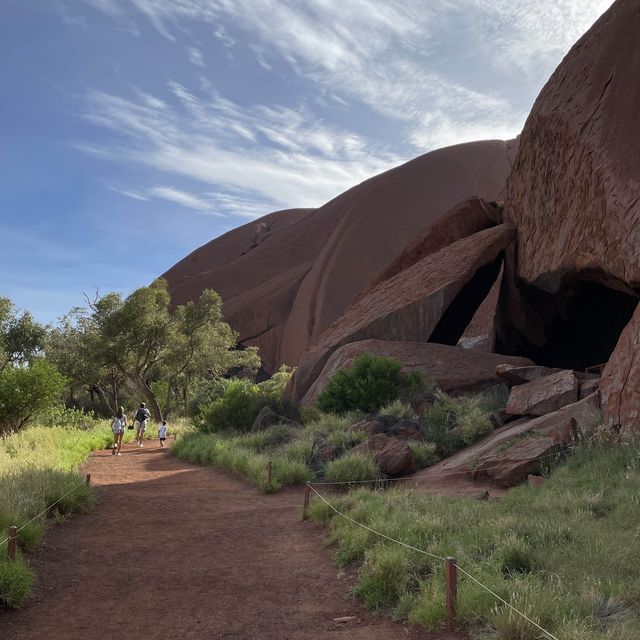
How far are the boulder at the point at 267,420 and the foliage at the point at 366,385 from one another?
49.1 inches

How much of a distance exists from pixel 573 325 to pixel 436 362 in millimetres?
5023

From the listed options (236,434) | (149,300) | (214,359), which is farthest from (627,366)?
(214,359)

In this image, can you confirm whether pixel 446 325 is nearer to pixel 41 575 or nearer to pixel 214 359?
pixel 41 575

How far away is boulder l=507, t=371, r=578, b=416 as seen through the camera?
1189cm

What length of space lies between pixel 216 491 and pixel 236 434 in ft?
21.2

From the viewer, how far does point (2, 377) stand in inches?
814

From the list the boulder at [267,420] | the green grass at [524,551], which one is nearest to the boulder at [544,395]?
the green grass at [524,551]

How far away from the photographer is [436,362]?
18172mm

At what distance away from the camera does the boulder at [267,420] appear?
1823 centimetres

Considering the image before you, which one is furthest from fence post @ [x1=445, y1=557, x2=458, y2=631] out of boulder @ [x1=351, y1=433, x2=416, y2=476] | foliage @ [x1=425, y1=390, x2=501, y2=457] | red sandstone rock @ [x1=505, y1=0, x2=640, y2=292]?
red sandstone rock @ [x1=505, y1=0, x2=640, y2=292]

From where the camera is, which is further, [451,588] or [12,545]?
[12,545]

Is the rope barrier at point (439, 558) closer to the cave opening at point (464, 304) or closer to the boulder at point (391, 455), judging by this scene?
the boulder at point (391, 455)

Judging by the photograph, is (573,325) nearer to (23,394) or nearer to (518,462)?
(518,462)

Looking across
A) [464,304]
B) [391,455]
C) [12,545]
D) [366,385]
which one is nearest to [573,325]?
[464,304]
